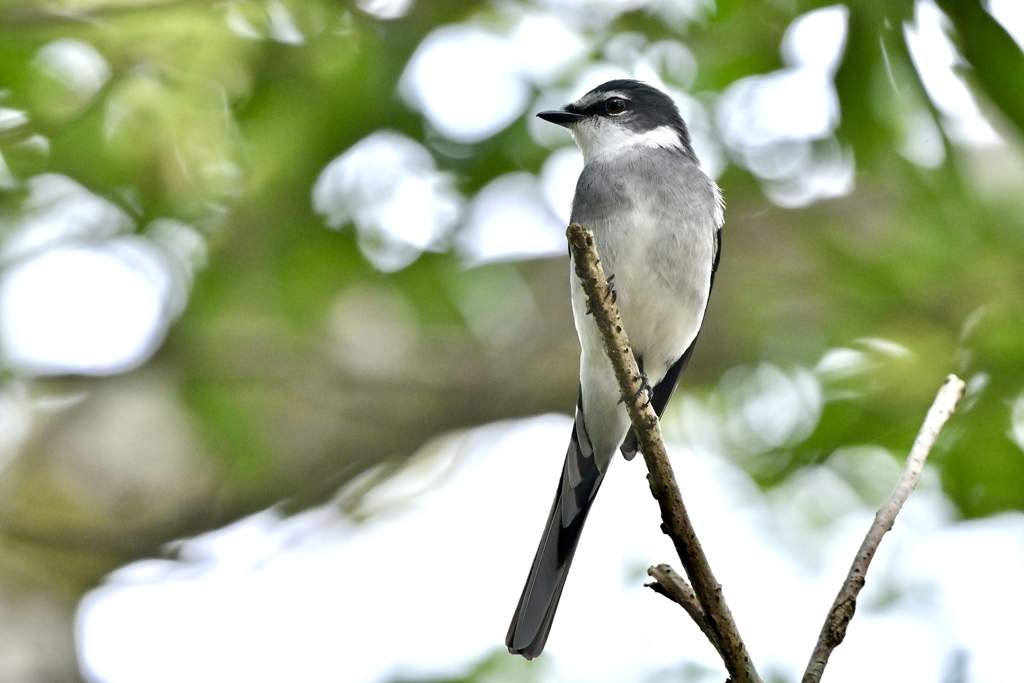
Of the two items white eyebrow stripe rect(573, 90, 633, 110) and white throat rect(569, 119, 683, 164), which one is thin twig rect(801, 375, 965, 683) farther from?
white eyebrow stripe rect(573, 90, 633, 110)

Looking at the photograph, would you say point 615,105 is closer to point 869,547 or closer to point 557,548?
point 557,548

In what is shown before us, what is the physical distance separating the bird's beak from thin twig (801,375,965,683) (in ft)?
7.53

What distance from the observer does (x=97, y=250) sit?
552 centimetres

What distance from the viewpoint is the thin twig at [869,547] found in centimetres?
192

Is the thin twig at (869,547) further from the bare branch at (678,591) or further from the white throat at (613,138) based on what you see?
the white throat at (613,138)

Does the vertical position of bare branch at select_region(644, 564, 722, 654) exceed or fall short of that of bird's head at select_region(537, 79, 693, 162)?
it exceeds it

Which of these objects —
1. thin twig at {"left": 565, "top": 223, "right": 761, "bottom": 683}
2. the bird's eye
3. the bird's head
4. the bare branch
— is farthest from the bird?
the bare branch

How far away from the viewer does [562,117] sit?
4273 millimetres

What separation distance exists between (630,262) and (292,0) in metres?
2.58

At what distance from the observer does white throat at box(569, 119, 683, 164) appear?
404 cm

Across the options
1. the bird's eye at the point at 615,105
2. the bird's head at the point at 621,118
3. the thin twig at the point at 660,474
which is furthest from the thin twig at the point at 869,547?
the bird's eye at the point at 615,105

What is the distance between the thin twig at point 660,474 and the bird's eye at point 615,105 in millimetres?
1985

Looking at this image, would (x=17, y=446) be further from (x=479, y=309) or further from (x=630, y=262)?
(x=630, y=262)

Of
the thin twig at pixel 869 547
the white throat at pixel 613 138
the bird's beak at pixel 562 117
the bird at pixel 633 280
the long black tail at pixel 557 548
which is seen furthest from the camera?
the bird's beak at pixel 562 117
